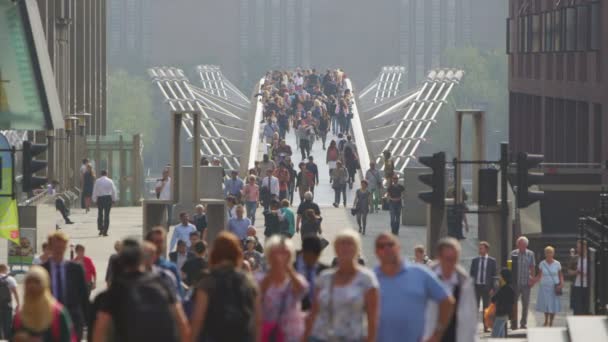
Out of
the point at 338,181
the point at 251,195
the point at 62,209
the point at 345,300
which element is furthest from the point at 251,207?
the point at 345,300

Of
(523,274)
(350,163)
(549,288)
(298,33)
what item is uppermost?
(298,33)

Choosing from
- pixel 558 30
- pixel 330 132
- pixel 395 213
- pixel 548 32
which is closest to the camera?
pixel 395 213

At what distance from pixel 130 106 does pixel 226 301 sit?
4958 inches

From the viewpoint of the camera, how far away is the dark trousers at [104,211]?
32.2 metres

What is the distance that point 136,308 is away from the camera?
984 cm

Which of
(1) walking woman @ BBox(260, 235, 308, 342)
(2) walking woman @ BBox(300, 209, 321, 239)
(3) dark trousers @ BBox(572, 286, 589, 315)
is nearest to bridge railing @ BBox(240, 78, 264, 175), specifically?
(2) walking woman @ BBox(300, 209, 321, 239)

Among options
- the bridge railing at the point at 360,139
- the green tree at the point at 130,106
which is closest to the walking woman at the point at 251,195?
the bridge railing at the point at 360,139

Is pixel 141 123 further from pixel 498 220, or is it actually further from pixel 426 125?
pixel 498 220

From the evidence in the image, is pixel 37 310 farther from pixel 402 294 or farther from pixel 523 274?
pixel 523 274

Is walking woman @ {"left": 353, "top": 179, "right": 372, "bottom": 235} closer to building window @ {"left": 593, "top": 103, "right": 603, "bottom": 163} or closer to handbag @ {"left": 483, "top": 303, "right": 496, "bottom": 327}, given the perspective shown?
building window @ {"left": 593, "top": 103, "right": 603, "bottom": 163}

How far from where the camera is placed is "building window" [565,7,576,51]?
1601 inches

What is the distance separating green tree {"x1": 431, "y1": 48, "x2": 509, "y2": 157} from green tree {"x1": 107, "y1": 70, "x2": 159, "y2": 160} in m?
20.5

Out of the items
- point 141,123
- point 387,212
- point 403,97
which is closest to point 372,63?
point 141,123

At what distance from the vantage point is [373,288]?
1055cm
